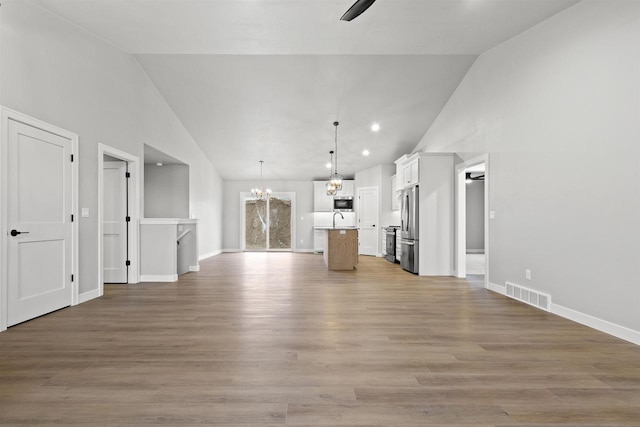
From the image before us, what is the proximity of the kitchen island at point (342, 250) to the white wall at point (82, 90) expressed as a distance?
4109 millimetres

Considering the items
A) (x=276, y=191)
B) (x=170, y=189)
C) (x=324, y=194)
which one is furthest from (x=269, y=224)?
(x=170, y=189)

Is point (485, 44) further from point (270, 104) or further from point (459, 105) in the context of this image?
point (270, 104)

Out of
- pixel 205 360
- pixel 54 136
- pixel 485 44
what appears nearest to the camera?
pixel 205 360

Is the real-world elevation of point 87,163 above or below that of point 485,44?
below

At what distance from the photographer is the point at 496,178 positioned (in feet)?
15.9

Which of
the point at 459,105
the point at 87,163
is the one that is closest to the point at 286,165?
the point at 459,105

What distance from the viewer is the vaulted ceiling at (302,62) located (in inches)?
150

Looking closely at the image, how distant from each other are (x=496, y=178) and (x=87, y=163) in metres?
5.82

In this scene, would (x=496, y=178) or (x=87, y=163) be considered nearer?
(x=87, y=163)

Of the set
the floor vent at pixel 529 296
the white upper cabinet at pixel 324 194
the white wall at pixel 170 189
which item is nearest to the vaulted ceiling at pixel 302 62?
the white wall at pixel 170 189

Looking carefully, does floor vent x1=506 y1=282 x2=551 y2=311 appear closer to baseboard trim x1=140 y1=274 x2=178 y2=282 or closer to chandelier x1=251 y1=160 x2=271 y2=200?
baseboard trim x1=140 y1=274 x2=178 y2=282

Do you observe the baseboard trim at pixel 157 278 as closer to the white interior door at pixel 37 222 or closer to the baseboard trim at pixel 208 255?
the white interior door at pixel 37 222

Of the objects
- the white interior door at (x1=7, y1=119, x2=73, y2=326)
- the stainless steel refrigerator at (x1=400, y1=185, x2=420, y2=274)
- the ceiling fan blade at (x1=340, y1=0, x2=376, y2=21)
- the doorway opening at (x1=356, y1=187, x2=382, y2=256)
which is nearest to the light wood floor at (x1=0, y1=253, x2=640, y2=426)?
the white interior door at (x1=7, y1=119, x2=73, y2=326)

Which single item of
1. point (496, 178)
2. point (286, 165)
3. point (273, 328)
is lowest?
point (273, 328)
